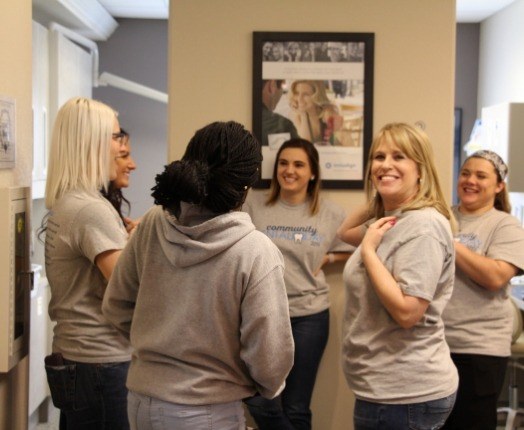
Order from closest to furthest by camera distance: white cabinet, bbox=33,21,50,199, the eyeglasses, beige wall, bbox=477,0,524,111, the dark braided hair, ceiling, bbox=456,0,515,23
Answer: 1. the dark braided hair
2. the eyeglasses
3. white cabinet, bbox=33,21,50,199
4. beige wall, bbox=477,0,524,111
5. ceiling, bbox=456,0,515,23

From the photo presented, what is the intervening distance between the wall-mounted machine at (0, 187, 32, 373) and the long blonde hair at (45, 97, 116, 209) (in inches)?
4.5

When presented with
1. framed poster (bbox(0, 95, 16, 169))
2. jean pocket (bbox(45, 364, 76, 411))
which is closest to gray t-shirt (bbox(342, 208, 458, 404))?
jean pocket (bbox(45, 364, 76, 411))

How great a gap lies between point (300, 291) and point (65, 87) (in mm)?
2720

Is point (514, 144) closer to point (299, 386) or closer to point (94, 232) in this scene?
point (299, 386)

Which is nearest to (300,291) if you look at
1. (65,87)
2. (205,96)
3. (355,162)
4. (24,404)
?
(355,162)

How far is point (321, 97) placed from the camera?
3.11 m

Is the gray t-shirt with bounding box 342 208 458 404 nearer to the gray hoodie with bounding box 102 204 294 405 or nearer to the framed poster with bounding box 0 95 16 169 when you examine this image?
the gray hoodie with bounding box 102 204 294 405

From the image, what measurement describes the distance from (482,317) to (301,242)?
773 millimetres

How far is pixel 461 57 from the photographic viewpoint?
6.41m

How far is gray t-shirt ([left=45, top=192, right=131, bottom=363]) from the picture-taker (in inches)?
79.7

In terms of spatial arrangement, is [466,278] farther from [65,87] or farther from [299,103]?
[65,87]

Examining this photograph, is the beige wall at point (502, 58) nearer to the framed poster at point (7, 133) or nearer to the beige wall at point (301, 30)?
the beige wall at point (301, 30)

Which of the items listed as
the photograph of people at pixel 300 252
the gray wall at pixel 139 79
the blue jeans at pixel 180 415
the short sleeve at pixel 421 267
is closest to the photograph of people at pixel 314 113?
the photograph of people at pixel 300 252

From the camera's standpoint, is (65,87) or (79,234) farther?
(65,87)
